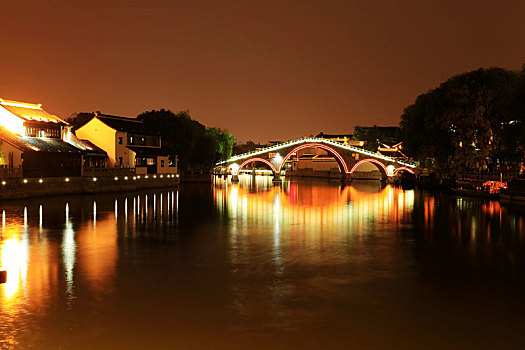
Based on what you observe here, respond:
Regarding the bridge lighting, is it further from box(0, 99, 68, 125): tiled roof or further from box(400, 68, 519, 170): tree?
box(0, 99, 68, 125): tiled roof

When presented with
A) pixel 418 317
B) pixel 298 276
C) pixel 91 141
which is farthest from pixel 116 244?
pixel 91 141

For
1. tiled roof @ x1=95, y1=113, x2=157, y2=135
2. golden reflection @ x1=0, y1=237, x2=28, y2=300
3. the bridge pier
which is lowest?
golden reflection @ x1=0, y1=237, x2=28, y2=300

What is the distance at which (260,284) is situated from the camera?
13836 millimetres

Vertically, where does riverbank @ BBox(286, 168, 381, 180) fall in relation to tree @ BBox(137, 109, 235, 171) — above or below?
below

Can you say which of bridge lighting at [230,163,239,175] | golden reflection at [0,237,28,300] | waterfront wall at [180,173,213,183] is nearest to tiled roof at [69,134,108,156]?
waterfront wall at [180,173,213,183]

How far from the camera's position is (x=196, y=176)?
2904 inches

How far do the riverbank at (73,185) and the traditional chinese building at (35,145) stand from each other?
2.29 feet

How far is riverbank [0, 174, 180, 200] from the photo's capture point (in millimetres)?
36906

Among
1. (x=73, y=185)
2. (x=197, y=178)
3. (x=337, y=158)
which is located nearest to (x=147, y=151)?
(x=73, y=185)

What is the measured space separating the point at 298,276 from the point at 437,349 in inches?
228

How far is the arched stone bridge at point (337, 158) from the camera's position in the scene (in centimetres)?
8631

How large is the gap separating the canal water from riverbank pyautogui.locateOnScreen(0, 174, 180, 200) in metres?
10.4

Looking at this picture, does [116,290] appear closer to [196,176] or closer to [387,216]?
[387,216]

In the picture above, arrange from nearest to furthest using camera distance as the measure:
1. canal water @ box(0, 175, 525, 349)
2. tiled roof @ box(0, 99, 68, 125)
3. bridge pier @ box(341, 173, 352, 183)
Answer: canal water @ box(0, 175, 525, 349), tiled roof @ box(0, 99, 68, 125), bridge pier @ box(341, 173, 352, 183)
